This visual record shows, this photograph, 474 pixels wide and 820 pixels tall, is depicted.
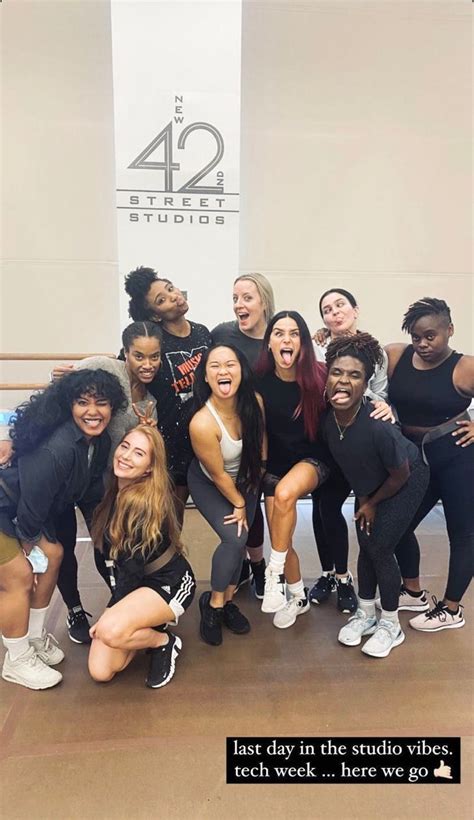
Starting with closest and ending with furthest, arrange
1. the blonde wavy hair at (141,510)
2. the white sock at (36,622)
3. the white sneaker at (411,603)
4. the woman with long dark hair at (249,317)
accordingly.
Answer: the blonde wavy hair at (141,510) < the white sock at (36,622) < the woman with long dark hair at (249,317) < the white sneaker at (411,603)

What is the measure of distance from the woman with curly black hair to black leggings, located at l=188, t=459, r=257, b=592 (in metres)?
0.47

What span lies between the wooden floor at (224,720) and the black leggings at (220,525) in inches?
13.1

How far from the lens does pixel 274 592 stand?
2.19 m

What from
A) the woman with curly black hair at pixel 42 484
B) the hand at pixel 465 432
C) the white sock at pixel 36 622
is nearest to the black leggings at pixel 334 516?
the hand at pixel 465 432

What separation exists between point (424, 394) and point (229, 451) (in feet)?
2.97

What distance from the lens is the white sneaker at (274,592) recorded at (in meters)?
2.18

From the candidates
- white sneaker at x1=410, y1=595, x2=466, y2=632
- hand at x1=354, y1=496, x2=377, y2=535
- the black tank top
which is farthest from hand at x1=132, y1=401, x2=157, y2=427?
white sneaker at x1=410, y1=595, x2=466, y2=632

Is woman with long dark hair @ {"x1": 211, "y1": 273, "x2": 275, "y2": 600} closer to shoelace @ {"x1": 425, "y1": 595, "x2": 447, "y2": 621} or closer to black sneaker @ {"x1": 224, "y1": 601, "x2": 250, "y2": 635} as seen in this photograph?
black sneaker @ {"x1": 224, "y1": 601, "x2": 250, "y2": 635}

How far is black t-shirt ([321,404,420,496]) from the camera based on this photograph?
198cm

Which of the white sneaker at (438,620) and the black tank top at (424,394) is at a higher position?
the black tank top at (424,394)

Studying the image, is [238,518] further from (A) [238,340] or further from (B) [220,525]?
(A) [238,340]

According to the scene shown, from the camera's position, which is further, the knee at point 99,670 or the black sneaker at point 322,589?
the black sneaker at point 322,589

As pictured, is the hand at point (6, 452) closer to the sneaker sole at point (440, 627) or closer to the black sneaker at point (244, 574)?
the black sneaker at point (244, 574)

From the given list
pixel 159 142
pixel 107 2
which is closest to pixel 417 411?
pixel 159 142
